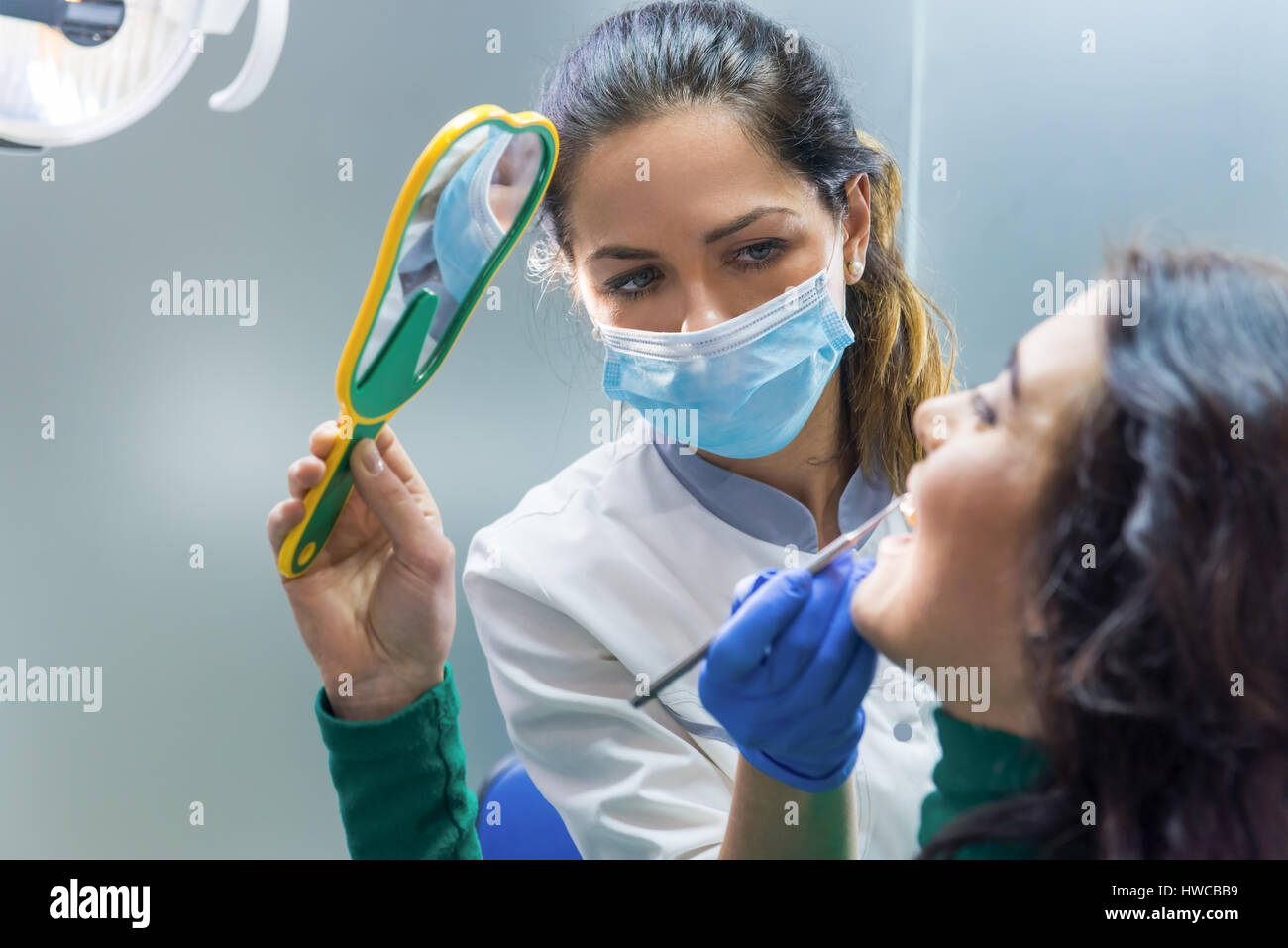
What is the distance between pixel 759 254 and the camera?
3.67ft

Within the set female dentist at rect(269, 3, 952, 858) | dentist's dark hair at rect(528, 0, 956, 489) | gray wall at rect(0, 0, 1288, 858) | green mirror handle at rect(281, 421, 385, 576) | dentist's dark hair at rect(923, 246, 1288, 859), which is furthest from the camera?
gray wall at rect(0, 0, 1288, 858)

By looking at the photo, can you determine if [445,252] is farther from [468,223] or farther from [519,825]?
[519,825]

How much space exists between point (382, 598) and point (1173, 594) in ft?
2.24

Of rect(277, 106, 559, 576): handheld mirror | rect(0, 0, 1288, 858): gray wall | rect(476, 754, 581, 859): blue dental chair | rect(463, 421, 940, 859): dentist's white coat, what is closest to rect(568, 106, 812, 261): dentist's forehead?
rect(277, 106, 559, 576): handheld mirror

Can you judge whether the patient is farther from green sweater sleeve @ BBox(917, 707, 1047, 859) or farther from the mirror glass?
the mirror glass

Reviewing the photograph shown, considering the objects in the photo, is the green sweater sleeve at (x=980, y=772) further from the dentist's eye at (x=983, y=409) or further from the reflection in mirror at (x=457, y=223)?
the reflection in mirror at (x=457, y=223)

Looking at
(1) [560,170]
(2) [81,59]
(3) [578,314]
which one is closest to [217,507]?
(3) [578,314]

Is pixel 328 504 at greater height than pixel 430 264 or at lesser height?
lesser

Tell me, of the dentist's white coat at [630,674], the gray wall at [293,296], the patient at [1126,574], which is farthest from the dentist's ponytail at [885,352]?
the patient at [1126,574]

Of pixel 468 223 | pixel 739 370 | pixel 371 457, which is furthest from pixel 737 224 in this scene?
pixel 371 457

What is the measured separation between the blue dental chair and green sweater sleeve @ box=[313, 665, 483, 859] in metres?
0.33

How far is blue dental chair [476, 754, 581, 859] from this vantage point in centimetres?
135
